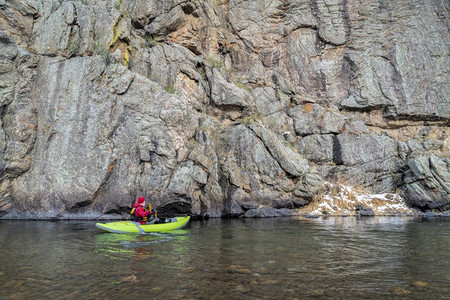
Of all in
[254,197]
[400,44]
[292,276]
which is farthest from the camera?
[400,44]

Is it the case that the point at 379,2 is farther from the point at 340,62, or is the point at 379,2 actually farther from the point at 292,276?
the point at 292,276

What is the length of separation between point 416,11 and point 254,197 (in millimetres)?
29031

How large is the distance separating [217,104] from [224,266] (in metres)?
24.9

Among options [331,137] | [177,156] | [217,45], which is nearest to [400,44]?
[331,137]

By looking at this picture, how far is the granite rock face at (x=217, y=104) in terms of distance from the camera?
25234 mm

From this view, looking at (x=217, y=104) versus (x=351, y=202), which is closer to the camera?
(x=351, y=202)

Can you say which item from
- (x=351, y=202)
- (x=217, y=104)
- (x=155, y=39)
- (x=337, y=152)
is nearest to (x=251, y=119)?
(x=217, y=104)

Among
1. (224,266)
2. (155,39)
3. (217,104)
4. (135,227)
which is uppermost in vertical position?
(155,39)

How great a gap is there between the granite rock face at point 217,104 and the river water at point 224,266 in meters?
9.45

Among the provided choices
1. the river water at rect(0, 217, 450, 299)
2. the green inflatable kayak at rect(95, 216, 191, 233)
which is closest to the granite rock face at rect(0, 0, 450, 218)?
the green inflatable kayak at rect(95, 216, 191, 233)

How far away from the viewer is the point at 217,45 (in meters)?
38.2

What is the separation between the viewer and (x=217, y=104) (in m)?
33.6

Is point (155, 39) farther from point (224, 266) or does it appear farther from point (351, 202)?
point (224, 266)

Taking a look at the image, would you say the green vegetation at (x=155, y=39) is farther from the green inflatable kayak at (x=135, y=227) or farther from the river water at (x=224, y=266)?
the river water at (x=224, y=266)
